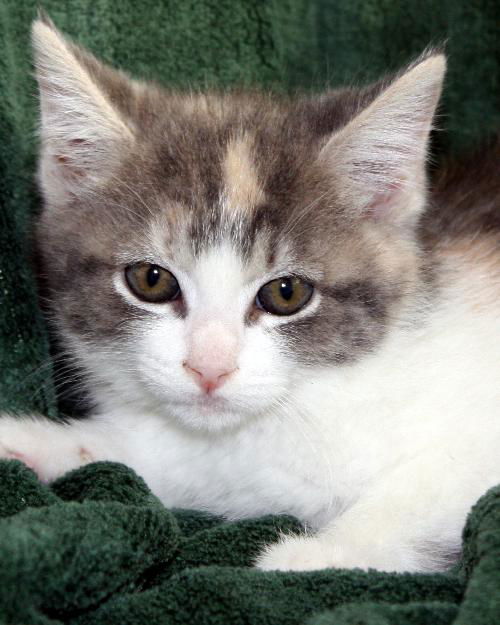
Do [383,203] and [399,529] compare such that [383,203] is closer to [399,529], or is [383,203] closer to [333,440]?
[333,440]

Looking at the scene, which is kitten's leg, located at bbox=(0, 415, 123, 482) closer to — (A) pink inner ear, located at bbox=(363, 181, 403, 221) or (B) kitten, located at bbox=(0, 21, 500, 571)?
(B) kitten, located at bbox=(0, 21, 500, 571)

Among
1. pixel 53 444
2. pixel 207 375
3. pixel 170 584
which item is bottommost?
pixel 53 444

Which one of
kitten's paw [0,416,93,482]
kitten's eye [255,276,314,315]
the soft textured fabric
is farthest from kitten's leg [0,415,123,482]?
kitten's eye [255,276,314,315]

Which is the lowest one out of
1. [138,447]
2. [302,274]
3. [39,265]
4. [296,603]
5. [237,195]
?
[138,447]

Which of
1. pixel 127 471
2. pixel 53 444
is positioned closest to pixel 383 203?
pixel 127 471

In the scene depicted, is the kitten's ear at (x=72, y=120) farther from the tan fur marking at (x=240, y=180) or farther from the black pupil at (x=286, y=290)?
the black pupil at (x=286, y=290)

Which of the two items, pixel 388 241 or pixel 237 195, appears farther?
pixel 388 241

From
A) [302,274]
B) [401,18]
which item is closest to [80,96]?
[302,274]

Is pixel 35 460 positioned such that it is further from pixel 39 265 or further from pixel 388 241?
pixel 388 241
